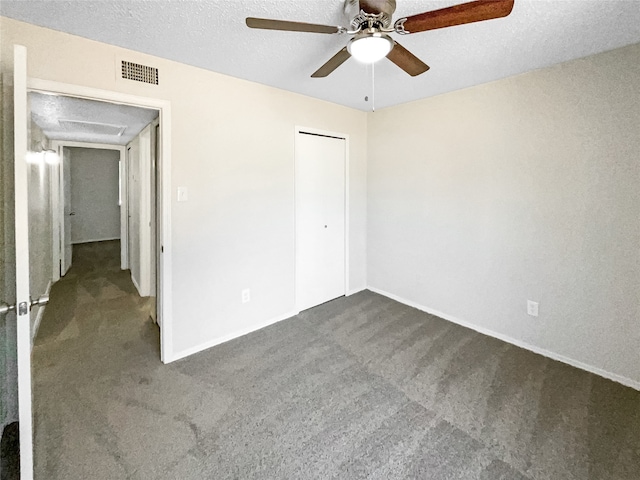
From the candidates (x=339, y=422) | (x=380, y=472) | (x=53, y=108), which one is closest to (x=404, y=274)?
(x=339, y=422)

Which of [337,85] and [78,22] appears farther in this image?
[337,85]

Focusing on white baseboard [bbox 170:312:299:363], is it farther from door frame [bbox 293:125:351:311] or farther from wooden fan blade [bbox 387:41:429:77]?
wooden fan blade [bbox 387:41:429:77]

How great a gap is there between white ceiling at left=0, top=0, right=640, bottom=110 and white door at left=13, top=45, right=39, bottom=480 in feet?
2.39

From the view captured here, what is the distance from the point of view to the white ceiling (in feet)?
5.32

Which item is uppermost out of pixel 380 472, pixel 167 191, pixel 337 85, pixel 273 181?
pixel 337 85

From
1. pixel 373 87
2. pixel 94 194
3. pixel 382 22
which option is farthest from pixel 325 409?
pixel 94 194

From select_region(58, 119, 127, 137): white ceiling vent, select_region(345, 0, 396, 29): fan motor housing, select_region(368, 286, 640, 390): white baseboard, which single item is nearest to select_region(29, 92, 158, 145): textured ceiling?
select_region(58, 119, 127, 137): white ceiling vent

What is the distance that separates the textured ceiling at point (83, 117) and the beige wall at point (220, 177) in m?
0.35

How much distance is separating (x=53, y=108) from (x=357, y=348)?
11.7 ft

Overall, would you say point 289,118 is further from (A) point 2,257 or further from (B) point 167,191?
(A) point 2,257

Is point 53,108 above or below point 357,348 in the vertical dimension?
above

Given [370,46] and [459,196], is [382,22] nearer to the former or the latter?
[370,46]

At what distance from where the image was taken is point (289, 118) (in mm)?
3068

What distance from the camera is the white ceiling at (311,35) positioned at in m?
1.62
